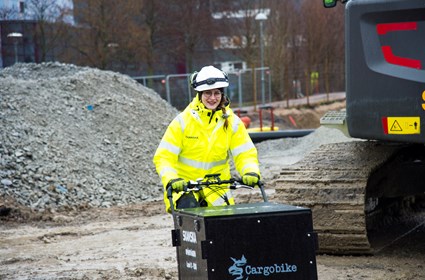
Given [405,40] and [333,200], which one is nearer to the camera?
[405,40]

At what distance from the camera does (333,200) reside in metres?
9.05

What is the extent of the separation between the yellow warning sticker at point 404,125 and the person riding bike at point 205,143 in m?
1.34

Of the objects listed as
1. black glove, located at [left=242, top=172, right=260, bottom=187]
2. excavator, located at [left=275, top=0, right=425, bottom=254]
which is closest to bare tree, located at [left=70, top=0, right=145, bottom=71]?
excavator, located at [left=275, top=0, right=425, bottom=254]

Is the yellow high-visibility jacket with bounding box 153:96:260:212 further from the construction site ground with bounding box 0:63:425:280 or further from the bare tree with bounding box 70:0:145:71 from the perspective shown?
the bare tree with bounding box 70:0:145:71

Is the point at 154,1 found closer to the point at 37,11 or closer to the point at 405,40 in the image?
the point at 37,11

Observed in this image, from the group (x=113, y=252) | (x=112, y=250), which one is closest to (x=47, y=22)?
(x=112, y=250)

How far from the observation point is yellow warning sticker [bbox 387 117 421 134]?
8.16 meters

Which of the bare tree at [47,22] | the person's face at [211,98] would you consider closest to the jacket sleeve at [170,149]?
the person's face at [211,98]

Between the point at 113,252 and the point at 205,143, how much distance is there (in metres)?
3.15

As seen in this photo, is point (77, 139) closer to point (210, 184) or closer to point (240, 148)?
point (240, 148)

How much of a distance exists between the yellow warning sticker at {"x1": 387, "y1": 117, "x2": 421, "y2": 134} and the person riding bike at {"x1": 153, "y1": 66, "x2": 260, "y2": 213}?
1.34 meters

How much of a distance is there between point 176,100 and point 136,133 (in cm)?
1489

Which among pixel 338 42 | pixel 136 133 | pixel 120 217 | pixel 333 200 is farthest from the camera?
pixel 338 42

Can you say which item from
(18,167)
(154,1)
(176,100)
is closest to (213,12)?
(154,1)
